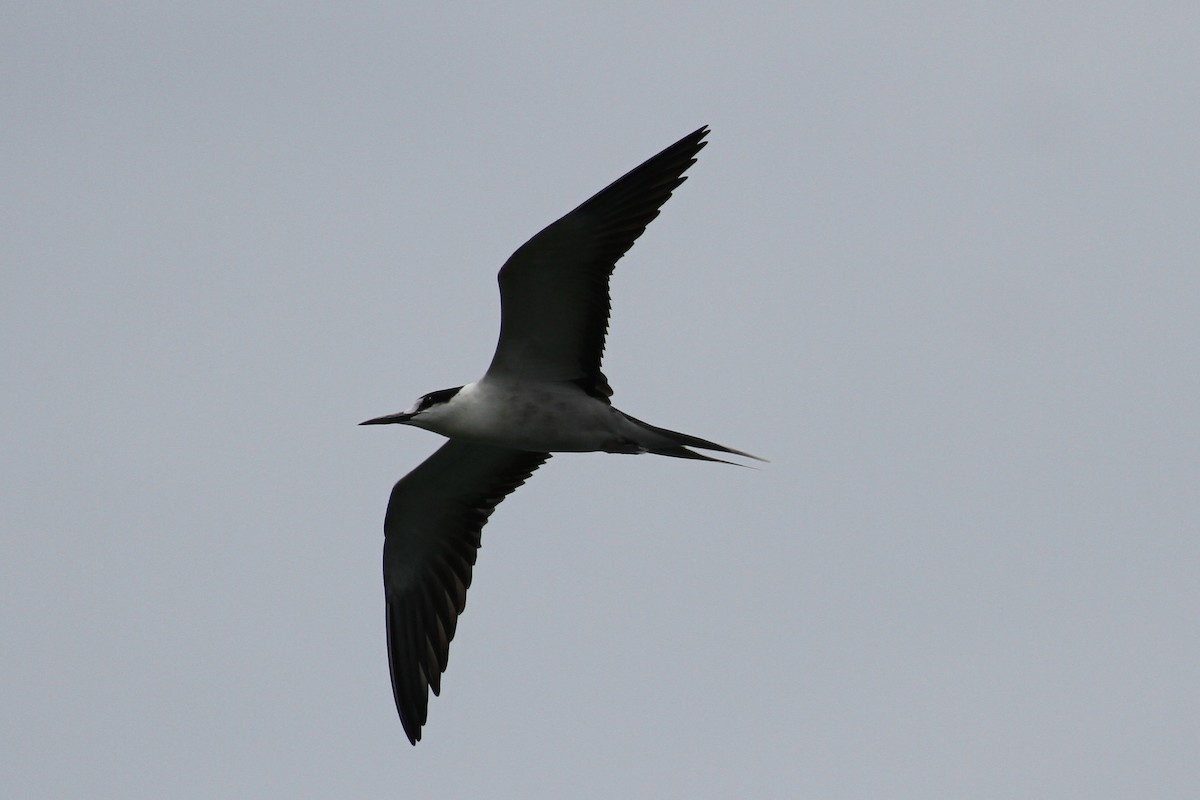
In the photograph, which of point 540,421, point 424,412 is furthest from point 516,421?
point 424,412

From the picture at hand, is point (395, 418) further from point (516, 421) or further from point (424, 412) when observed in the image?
point (516, 421)

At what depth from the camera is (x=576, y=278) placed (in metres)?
12.5

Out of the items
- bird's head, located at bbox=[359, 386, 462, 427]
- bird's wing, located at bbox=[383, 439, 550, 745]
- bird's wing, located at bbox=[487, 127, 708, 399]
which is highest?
bird's wing, located at bbox=[487, 127, 708, 399]

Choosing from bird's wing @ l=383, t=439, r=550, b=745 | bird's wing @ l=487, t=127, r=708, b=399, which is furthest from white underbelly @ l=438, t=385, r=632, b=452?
bird's wing @ l=383, t=439, r=550, b=745

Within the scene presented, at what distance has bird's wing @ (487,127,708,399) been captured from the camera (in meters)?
12.1

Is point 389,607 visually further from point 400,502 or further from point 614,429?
point 614,429

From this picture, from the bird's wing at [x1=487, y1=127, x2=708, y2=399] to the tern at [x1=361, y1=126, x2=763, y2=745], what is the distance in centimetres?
1

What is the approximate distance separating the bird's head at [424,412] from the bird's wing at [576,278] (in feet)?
1.55

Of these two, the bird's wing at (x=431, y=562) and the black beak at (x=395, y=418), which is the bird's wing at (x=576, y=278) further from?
the bird's wing at (x=431, y=562)

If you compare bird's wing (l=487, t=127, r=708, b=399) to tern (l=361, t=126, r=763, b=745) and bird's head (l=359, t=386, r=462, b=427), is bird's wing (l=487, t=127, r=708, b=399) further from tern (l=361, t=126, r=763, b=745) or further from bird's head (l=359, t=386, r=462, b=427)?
bird's head (l=359, t=386, r=462, b=427)

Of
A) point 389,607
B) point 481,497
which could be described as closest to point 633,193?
point 481,497

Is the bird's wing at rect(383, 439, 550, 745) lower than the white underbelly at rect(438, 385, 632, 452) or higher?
lower

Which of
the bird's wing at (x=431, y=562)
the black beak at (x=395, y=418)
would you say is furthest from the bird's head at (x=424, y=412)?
the bird's wing at (x=431, y=562)

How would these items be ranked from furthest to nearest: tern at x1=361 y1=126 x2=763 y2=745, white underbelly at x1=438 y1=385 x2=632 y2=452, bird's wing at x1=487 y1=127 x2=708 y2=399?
white underbelly at x1=438 y1=385 x2=632 y2=452, tern at x1=361 y1=126 x2=763 y2=745, bird's wing at x1=487 y1=127 x2=708 y2=399
